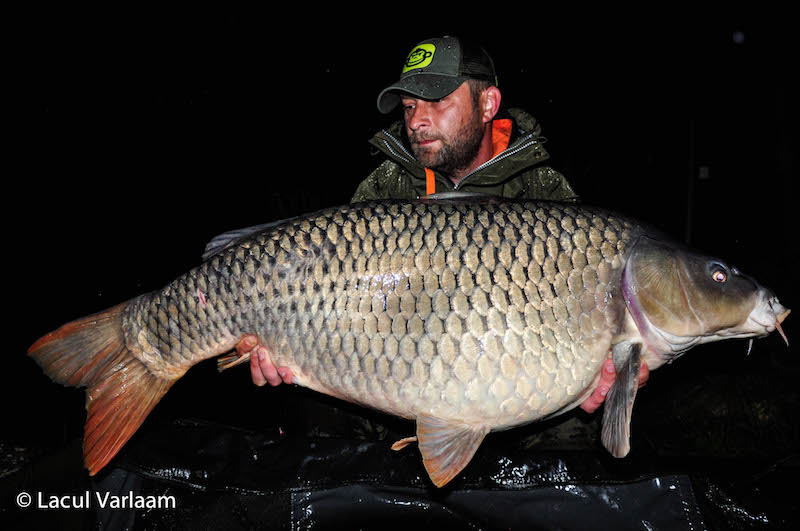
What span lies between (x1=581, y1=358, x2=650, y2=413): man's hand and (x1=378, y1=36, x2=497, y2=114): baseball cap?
38.0 inches

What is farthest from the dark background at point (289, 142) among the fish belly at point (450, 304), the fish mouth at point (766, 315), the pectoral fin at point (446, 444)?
the fish mouth at point (766, 315)

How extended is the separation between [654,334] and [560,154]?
555 cm

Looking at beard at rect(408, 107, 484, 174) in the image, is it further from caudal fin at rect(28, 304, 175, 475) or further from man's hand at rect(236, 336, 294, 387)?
caudal fin at rect(28, 304, 175, 475)

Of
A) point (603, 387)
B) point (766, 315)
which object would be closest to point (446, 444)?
point (603, 387)

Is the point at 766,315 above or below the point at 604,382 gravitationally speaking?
above

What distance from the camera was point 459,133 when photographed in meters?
1.82

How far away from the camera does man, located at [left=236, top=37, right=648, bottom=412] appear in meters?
Result: 1.77

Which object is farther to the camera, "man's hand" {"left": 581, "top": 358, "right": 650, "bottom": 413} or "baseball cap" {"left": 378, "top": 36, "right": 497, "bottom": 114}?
"baseball cap" {"left": 378, "top": 36, "right": 497, "bottom": 114}

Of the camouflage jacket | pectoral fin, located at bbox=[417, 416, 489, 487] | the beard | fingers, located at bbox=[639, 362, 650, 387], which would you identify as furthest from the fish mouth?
the beard

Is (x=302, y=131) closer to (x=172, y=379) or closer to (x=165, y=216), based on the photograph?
(x=165, y=216)

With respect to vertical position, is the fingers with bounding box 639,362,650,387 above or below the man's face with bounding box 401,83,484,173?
below

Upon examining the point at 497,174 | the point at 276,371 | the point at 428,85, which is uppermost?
the point at 428,85

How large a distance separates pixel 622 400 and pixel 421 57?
124 centimetres

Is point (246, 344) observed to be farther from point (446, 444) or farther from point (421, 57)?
point (421, 57)
